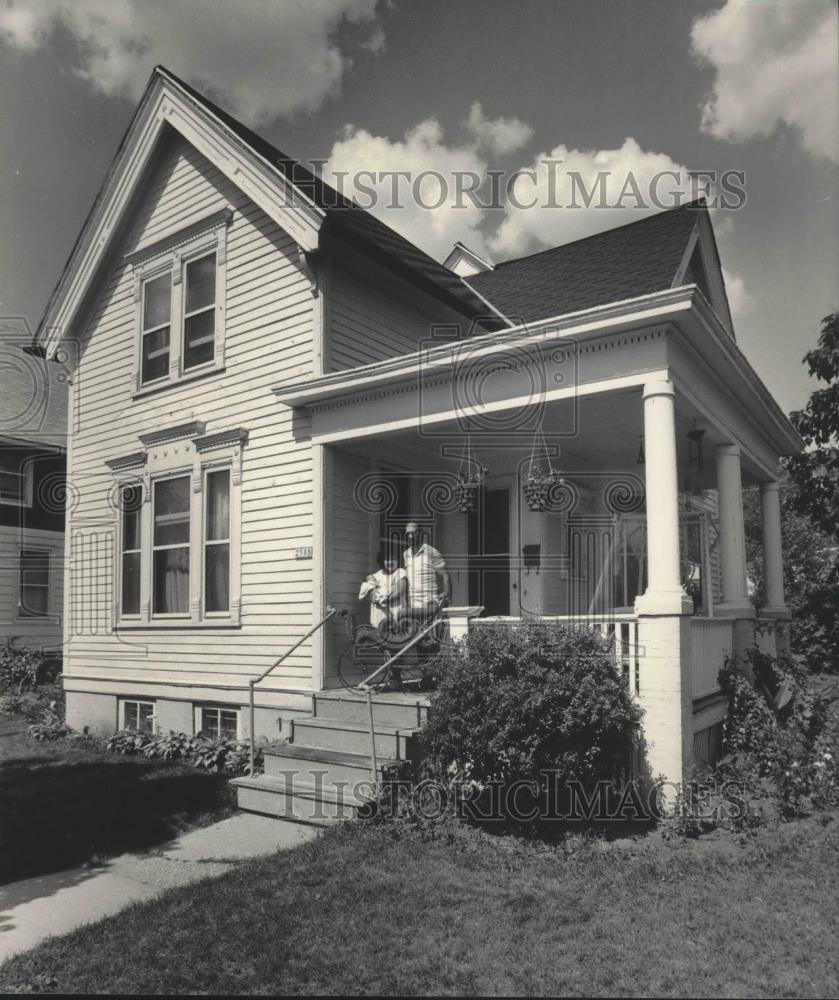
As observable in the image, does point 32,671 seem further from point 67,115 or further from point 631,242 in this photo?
point 631,242

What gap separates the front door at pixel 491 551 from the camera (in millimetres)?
11352

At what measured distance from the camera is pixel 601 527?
1177 centimetres

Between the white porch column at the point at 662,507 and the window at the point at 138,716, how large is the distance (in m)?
7.87

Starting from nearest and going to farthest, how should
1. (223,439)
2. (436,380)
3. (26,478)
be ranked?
(436,380) < (223,439) < (26,478)

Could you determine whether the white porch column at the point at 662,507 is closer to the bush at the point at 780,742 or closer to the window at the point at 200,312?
the bush at the point at 780,742

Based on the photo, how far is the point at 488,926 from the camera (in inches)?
193

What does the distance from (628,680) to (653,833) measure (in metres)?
1.26

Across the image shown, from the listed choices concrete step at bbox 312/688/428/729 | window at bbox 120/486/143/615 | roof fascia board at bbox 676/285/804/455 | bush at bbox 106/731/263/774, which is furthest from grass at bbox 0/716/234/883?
roof fascia board at bbox 676/285/804/455

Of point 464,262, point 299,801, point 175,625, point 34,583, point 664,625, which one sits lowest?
point 299,801

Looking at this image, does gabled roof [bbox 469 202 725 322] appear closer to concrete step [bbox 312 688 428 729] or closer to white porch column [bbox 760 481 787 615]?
white porch column [bbox 760 481 787 615]

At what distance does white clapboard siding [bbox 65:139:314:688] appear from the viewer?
10234 mm

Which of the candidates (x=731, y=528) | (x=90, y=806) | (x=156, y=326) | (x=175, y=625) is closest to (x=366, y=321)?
(x=156, y=326)

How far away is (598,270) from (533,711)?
9194 millimetres

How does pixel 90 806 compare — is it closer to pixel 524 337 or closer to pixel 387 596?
pixel 387 596
